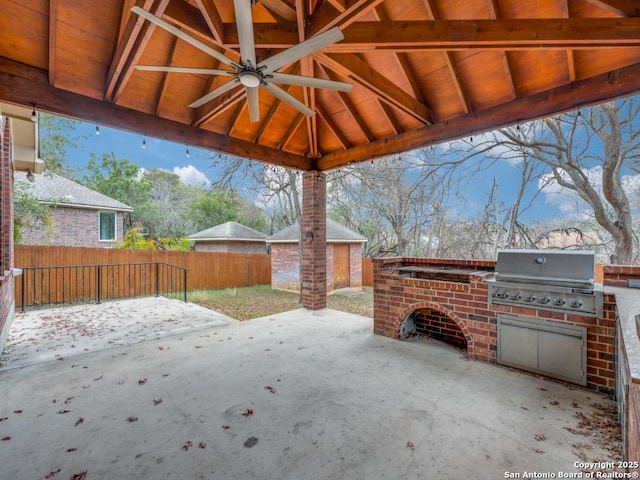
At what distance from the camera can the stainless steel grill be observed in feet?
9.65

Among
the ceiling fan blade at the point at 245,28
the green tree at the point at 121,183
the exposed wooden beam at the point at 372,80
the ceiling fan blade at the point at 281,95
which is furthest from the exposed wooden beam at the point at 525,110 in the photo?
the green tree at the point at 121,183

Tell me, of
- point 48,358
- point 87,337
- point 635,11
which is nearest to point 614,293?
point 635,11

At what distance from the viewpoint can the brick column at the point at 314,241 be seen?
20.2 ft

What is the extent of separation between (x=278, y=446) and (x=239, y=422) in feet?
1.52

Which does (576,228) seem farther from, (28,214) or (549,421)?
(28,214)

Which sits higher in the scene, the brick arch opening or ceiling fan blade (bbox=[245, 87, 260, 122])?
ceiling fan blade (bbox=[245, 87, 260, 122])

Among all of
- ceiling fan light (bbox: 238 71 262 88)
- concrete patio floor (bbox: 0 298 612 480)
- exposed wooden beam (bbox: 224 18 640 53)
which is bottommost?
concrete patio floor (bbox: 0 298 612 480)

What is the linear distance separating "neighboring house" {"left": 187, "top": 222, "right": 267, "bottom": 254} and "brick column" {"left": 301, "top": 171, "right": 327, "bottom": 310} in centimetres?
824

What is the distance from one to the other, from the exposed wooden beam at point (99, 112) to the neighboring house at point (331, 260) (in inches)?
235

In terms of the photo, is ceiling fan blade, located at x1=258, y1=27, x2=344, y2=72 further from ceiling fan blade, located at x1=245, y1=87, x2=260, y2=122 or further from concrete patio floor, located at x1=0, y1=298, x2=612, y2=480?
concrete patio floor, located at x1=0, y1=298, x2=612, y2=480

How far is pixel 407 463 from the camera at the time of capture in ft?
6.40

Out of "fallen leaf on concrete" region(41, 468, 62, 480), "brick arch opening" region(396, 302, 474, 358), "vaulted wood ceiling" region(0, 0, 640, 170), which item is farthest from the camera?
"brick arch opening" region(396, 302, 474, 358)

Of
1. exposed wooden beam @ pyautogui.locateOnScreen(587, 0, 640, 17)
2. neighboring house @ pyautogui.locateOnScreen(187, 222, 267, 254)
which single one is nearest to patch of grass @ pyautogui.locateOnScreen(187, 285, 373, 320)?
neighboring house @ pyautogui.locateOnScreen(187, 222, 267, 254)

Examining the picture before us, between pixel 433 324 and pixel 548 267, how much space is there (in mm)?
1876
